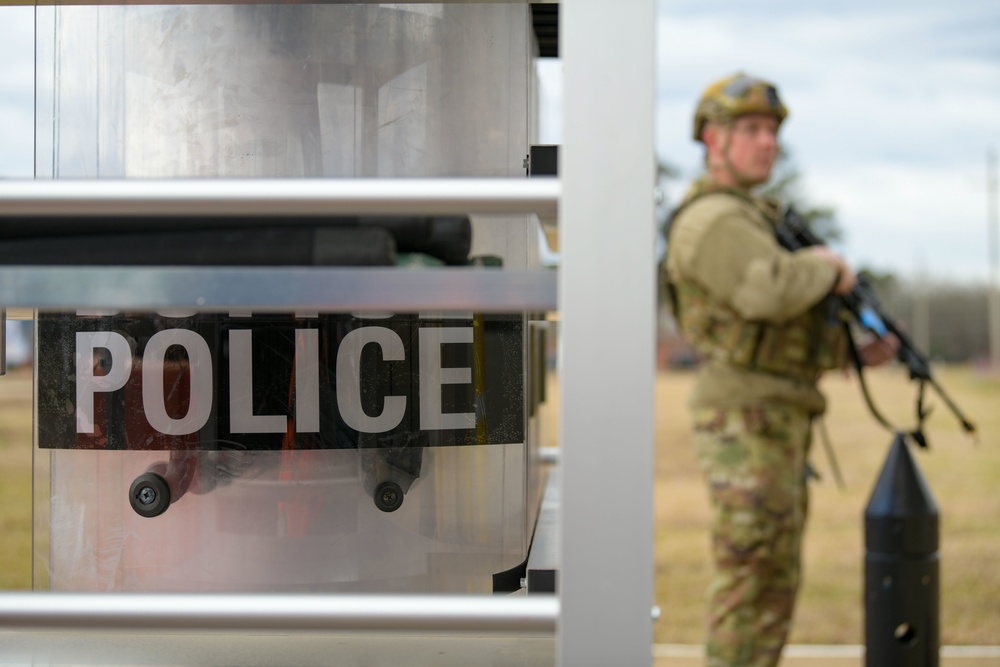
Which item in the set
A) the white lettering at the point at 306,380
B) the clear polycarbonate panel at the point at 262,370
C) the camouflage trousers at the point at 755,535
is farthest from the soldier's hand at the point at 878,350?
the white lettering at the point at 306,380

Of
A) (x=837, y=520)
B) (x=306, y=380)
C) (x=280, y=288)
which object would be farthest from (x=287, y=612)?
(x=837, y=520)

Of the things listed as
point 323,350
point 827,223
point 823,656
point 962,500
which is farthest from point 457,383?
point 827,223

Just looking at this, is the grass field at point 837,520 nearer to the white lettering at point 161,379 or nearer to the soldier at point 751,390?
the soldier at point 751,390

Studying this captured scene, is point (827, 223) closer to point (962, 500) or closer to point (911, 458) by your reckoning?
point (962, 500)

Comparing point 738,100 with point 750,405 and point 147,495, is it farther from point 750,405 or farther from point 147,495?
point 147,495

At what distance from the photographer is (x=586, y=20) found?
0.63 meters

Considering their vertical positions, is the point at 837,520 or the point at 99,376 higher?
the point at 99,376

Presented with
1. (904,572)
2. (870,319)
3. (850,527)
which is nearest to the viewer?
(904,572)

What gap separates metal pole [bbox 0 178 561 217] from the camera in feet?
2.03

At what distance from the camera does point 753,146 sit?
8.45 ft

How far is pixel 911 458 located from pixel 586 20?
1.77 m

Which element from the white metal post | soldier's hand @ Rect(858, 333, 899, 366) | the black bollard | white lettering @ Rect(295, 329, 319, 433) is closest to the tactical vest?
soldier's hand @ Rect(858, 333, 899, 366)

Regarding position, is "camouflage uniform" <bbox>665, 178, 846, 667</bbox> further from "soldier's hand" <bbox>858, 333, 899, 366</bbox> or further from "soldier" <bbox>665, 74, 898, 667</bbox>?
"soldier's hand" <bbox>858, 333, 899, 366</bbox>

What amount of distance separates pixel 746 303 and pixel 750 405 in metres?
0.25
